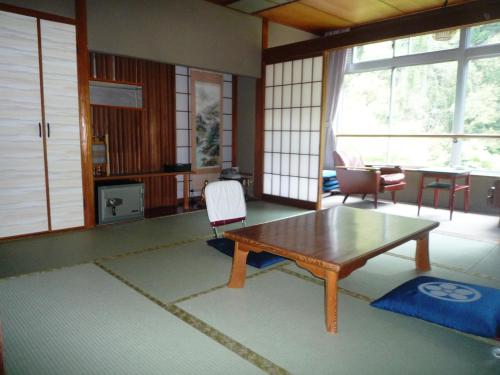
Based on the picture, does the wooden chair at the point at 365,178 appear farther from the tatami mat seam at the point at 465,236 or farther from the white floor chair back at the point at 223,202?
the white floor chair back at the point at 223,202

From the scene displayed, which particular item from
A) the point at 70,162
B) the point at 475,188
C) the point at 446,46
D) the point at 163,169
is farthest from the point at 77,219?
the point at 446,46

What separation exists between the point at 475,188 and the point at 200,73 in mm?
4449

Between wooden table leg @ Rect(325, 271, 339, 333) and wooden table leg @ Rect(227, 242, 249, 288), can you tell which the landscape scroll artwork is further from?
wooden table leg @ Rect(325, 271, 339, 333)

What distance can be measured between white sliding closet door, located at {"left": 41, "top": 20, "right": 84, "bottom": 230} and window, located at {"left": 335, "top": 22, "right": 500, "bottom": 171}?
449 cm

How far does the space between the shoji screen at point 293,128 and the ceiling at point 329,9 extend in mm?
689

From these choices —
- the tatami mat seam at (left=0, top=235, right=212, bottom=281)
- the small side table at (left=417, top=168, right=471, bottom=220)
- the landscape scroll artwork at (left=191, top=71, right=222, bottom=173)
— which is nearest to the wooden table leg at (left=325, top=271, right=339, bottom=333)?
the tatami mat seam at (left=0, top=235, right=212, bottom=281)

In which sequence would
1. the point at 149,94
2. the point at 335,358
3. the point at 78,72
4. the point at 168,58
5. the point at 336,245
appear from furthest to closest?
the point at 149,94
the point at 168,58
the point at 78,72
the point at 336,245
the point at 335,358

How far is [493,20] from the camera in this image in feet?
12.1

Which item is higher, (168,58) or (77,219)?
(168,58)

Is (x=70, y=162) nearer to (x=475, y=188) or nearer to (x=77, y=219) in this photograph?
(x=77, y=219)

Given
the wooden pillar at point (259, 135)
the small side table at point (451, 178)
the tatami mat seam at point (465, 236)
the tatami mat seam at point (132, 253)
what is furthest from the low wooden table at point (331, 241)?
the wooden pillar at point (259, 135)

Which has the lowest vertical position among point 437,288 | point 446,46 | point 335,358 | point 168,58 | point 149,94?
point 335,358

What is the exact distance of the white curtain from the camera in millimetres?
7105

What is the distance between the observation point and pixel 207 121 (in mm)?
6082
